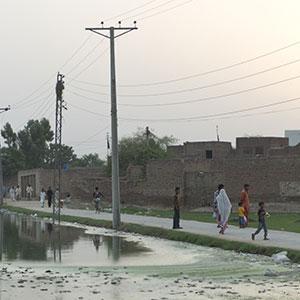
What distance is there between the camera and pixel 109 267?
1803 cm

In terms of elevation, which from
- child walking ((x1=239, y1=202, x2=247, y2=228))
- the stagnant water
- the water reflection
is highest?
child walking ((x1=239, y1=202, x2=247, y2=228))

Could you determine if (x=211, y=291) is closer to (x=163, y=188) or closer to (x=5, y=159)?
(x=163, y=188)

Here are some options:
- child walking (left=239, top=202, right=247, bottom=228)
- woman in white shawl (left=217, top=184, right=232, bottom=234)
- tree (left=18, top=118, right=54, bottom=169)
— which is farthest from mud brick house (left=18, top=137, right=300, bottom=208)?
tree (left=18, top=118, right=54, bottom=169)

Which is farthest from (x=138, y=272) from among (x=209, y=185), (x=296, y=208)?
(x=209, y=185)

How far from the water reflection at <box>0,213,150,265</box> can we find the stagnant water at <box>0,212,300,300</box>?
26mm

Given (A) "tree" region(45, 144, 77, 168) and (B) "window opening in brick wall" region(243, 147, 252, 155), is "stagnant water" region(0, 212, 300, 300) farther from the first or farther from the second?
(A) "tree" region(45, 144, 77, 168)

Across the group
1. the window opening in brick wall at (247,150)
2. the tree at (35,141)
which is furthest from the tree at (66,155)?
the window opening in brick wall at (247,150)

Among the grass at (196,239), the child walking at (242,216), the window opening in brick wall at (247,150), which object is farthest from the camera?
the window opening in brick wall at (247,150)

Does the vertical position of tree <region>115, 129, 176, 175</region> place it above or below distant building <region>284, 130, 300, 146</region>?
below

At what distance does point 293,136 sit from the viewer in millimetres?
96062

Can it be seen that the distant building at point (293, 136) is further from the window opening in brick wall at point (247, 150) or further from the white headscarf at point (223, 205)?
the white headscarf at point (223, 205)

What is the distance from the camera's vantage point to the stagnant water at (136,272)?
13.6 metres

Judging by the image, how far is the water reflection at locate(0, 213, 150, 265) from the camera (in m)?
20.6

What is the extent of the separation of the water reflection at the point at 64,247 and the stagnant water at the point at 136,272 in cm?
3
